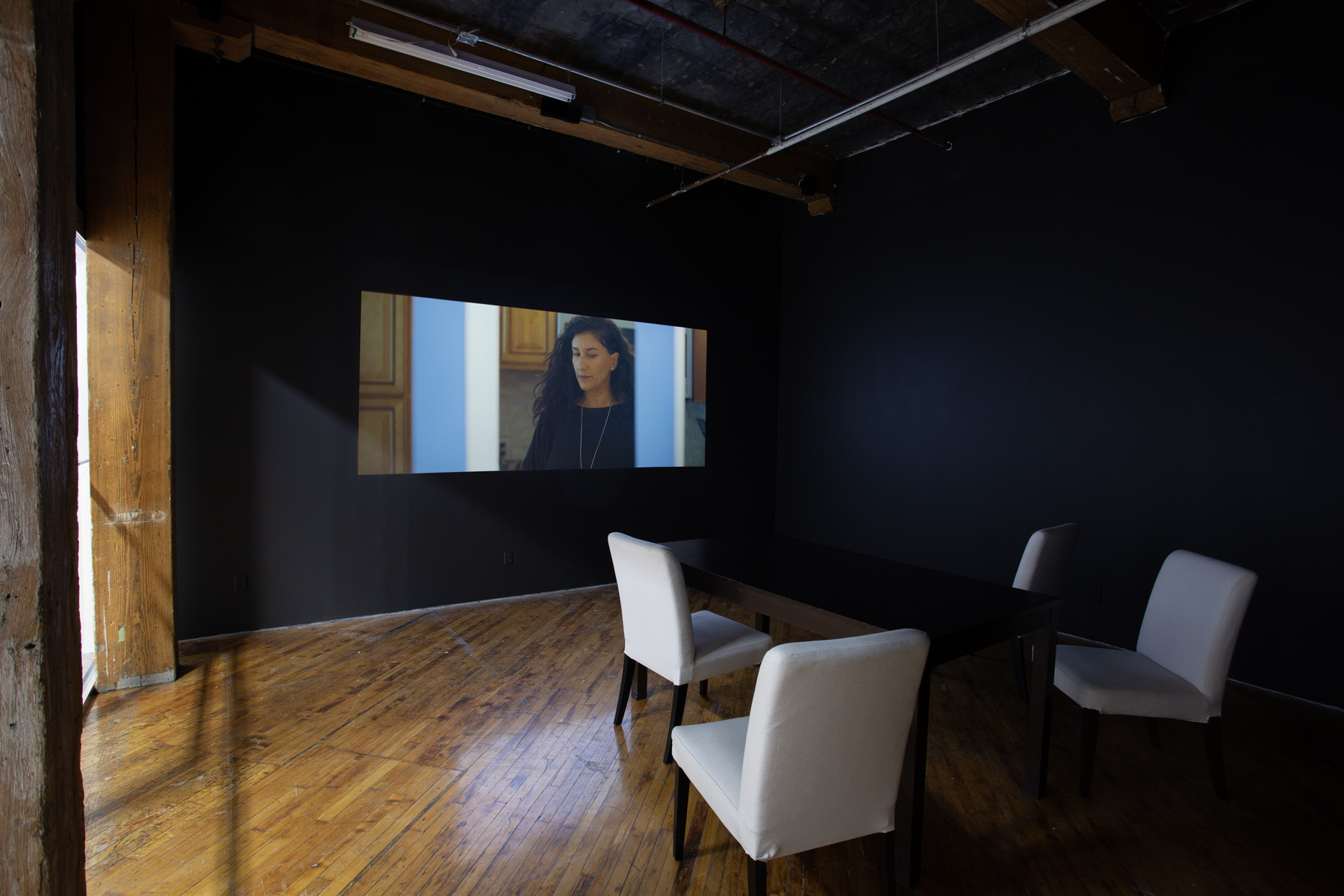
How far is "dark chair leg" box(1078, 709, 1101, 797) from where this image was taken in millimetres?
2420

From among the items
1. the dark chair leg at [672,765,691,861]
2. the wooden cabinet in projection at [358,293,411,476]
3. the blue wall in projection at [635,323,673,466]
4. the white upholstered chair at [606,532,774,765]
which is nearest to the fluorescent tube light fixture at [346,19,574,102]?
the wooden cabinet in projection at [358,293,411,476]

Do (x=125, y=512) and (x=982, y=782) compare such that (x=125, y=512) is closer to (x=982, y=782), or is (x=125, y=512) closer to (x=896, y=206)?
(x=982, y=782)

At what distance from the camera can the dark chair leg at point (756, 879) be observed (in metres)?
1.64

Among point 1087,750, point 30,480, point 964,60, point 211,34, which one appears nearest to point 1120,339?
point 964,60

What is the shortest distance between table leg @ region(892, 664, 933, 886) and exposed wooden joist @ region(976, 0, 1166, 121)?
10.9 feet

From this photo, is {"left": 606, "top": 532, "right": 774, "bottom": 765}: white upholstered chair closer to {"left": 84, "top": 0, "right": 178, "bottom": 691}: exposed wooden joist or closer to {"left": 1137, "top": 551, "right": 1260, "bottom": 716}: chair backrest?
{"left": 1137, "top": 551, "right": 1260, "bottom": 716}: chair backrest

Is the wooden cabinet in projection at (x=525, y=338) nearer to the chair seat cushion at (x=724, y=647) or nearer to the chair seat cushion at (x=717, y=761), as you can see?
the chair seat cushion at (x=724, y=647)

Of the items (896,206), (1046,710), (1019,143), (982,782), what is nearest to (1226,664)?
(1046,710)

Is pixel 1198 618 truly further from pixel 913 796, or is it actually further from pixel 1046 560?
pixel 913 796

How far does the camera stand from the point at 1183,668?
2.49m

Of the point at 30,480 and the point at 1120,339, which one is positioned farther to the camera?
the point at 1120,339

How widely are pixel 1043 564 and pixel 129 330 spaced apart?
4.63 meters

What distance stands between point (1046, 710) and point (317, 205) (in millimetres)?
4896

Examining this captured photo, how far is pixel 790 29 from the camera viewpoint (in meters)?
4.06
